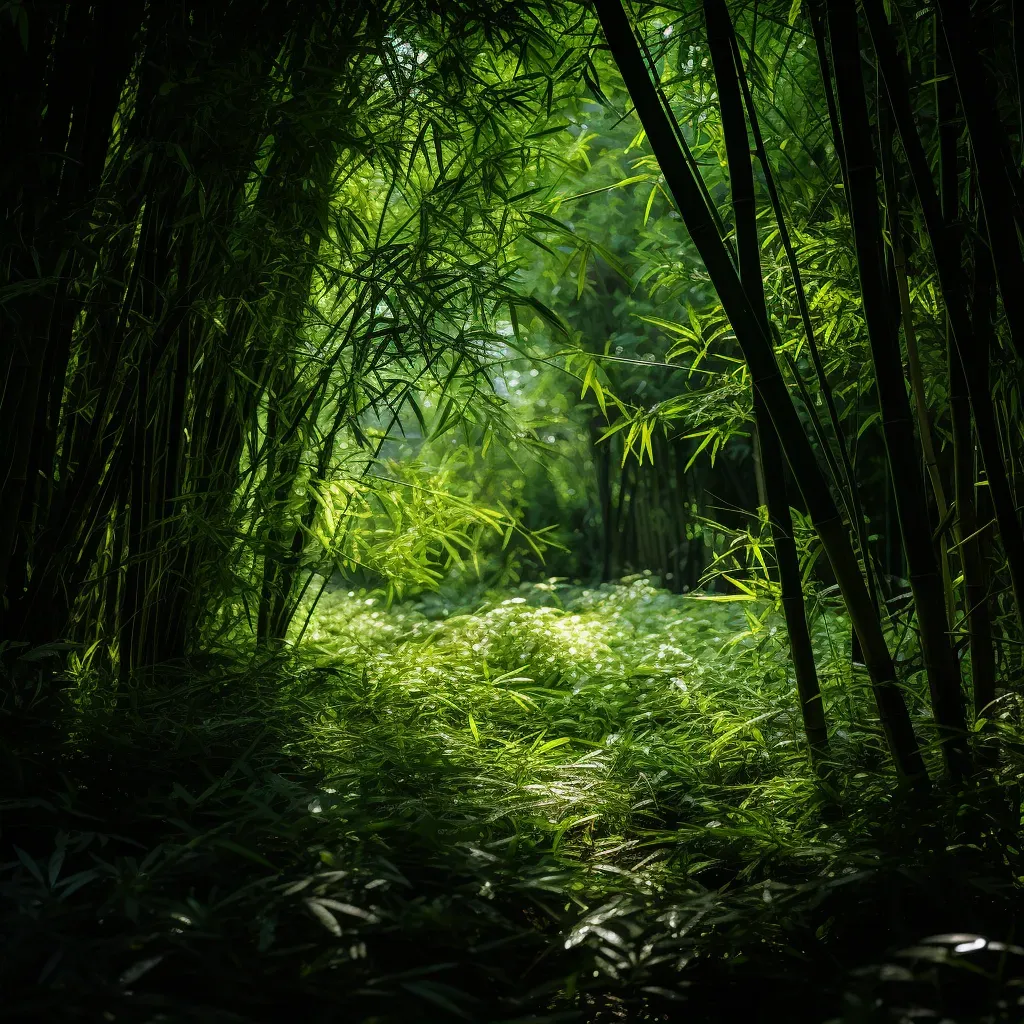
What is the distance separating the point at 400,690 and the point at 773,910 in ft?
3.76

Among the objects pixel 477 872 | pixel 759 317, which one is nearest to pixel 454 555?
pixel 759 317

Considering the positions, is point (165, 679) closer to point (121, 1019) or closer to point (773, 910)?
point (121, 1019)

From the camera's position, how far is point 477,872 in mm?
1057

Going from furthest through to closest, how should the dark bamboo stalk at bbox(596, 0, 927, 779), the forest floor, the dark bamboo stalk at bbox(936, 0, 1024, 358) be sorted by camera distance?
1. the dark bamboo stalk at bbox(596, 0, 927, 779)
2. the dark bamboo stalk at bbox(936, 0, 1024, 358)
3. the forest floor

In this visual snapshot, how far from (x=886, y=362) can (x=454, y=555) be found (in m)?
1.49

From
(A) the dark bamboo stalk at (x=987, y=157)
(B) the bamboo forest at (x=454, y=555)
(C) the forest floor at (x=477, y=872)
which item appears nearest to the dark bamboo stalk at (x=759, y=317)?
(B) the bamboo forest at (x=454, y=555)

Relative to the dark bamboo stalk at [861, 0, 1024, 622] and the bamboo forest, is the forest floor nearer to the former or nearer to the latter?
the bamboo forest

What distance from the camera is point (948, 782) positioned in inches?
46.2

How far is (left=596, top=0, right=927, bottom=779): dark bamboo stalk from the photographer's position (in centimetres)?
119

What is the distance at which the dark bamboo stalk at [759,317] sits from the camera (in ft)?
4.23

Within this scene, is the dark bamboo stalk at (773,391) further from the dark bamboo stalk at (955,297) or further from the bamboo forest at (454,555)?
the dark bamboo stalk at (955,297)

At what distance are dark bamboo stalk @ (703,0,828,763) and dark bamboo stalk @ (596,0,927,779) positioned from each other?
69 mm

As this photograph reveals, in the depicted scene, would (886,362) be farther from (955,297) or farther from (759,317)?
(759,317)

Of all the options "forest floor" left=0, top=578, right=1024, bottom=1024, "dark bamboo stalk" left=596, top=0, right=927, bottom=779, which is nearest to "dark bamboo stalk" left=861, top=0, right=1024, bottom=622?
"dark bamboo stalk" left=596, top=0, right=927, bottom=779
